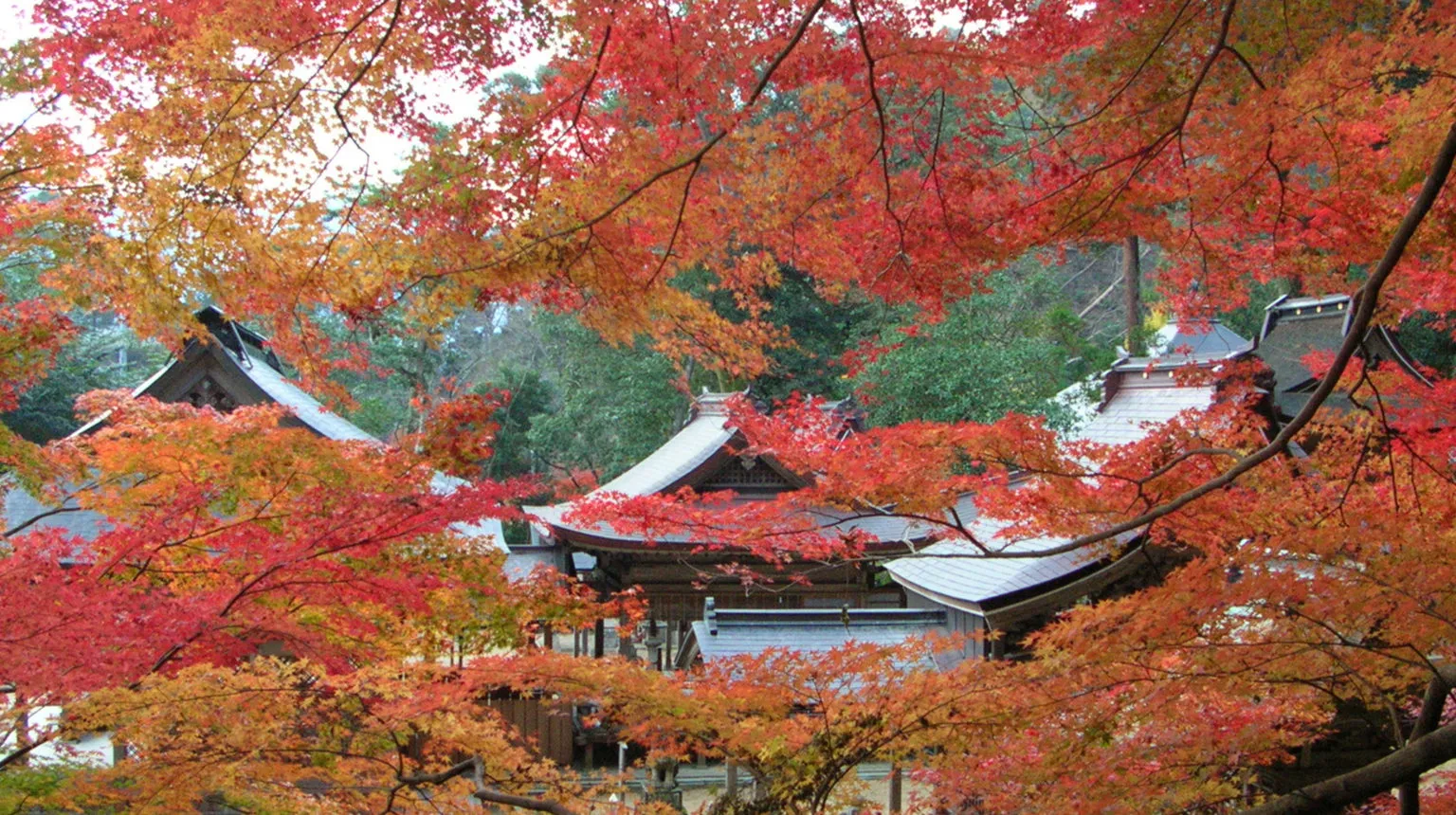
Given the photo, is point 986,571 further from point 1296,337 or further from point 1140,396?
point 1296,337

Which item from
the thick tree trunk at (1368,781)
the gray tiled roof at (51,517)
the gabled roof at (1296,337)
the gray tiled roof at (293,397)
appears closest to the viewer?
the thick tree trunk at (1368,781)

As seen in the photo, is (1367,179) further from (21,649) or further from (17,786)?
(17,786)

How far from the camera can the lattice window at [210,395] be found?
11773 mm

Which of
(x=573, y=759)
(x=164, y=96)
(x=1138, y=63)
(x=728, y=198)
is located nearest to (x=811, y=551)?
(x=728, y=198)

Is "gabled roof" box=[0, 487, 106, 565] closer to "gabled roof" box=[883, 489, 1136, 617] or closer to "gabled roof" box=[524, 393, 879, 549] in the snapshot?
"gabled roof" box=[524, 393, 879, 549]

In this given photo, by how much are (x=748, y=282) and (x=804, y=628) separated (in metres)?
4.53

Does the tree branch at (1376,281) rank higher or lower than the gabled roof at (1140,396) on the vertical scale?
lower

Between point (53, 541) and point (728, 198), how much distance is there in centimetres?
323

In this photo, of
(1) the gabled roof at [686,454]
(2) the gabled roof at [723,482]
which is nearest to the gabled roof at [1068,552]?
(2) the gabled roof at [723,482]

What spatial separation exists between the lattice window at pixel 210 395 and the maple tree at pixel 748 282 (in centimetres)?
673

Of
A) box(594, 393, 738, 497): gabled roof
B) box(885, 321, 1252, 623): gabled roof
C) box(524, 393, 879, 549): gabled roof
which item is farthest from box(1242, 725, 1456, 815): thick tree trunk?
box(594, 393, 738, 497): gabled roof

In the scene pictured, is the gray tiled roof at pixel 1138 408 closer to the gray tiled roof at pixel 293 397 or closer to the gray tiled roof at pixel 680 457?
the gray tiled roof at pixel 680 457

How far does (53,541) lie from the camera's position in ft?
14.7

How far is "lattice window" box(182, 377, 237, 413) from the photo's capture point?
11.8 metres
